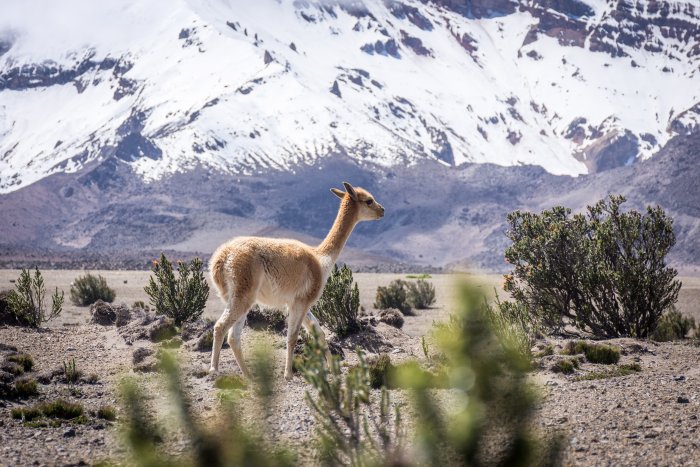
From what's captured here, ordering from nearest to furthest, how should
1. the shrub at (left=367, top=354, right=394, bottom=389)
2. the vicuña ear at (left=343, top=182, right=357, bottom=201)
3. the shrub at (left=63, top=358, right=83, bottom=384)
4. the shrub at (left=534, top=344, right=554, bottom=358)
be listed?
the shrub at (left=367, top=354, right=394, bottom=389), the vicuña ear at (left=343, top=182, right=357, bottom=201), the shrub at (left=63, top=358, right=83, bottom=384), the shrub at (left=534, top=344, right=554, bottom=358)

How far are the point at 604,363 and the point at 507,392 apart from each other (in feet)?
27.0

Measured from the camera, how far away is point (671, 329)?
1706cm

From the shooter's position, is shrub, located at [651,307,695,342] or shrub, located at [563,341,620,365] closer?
shrub, located at [563,341,620,365]

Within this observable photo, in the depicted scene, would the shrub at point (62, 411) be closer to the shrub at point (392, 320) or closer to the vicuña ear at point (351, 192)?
the vicuña ear at point (351, 192)

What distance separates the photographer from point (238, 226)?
450 feet

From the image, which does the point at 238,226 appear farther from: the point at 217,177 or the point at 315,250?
the point at 315,250

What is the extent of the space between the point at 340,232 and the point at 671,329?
9.24m

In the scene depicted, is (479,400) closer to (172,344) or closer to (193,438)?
(193,438)

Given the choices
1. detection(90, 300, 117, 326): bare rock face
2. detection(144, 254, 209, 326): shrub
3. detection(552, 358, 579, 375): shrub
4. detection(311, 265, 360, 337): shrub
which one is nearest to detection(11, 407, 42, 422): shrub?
detection(552, 358, 579, 375): shrub

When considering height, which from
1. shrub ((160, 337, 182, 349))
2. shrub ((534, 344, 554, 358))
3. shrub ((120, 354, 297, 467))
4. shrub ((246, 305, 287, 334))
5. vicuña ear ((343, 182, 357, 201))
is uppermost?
vicuña ear ((343, 182, 357, 201))

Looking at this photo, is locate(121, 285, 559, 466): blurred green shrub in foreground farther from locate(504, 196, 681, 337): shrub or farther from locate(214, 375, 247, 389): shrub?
locate(504, 196, 681, 337): shrub

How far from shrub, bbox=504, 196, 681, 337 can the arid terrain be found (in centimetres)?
126

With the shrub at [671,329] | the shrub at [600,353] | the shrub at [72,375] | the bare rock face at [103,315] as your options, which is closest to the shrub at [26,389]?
the shrub at [72,375]

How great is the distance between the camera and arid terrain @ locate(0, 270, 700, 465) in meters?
6.67
